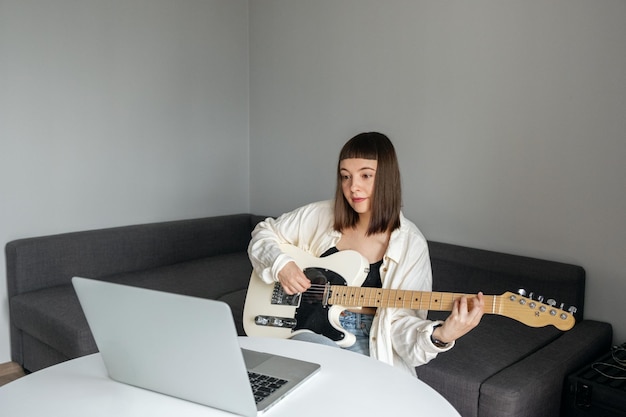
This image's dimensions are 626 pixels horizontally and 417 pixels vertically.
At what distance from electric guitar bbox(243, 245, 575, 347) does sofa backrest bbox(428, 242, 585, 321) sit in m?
0.72

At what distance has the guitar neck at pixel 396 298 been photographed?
1.51m

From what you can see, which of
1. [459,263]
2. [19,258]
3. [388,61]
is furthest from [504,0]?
[19,258]

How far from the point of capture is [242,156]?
3820 mm

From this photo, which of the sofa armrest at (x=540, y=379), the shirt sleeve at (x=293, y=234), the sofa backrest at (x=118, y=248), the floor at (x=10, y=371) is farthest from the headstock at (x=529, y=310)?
the floor at (x=10, y=371)

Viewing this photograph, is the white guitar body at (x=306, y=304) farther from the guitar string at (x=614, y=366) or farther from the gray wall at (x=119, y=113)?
the gray wall at (x=119, y=113)

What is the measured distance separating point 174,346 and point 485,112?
1.99 metres

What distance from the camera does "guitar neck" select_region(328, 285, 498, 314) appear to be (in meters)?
1.51

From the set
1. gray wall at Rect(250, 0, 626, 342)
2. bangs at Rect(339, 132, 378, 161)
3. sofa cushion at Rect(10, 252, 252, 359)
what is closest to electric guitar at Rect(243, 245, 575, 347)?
bangs at Rect(339, 132, 378, 161)

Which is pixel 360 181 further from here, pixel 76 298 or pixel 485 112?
pixel 76 298

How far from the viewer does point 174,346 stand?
1008 mm


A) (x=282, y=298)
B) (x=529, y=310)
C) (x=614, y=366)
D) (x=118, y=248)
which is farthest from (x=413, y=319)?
(x=118, y=248)

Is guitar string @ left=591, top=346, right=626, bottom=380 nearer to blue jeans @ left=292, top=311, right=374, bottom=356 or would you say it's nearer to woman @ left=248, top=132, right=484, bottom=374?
woman @ left=248, top=132, right=484, bottom=374

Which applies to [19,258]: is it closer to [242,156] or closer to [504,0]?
[242,156]

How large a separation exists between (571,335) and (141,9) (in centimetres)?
265
